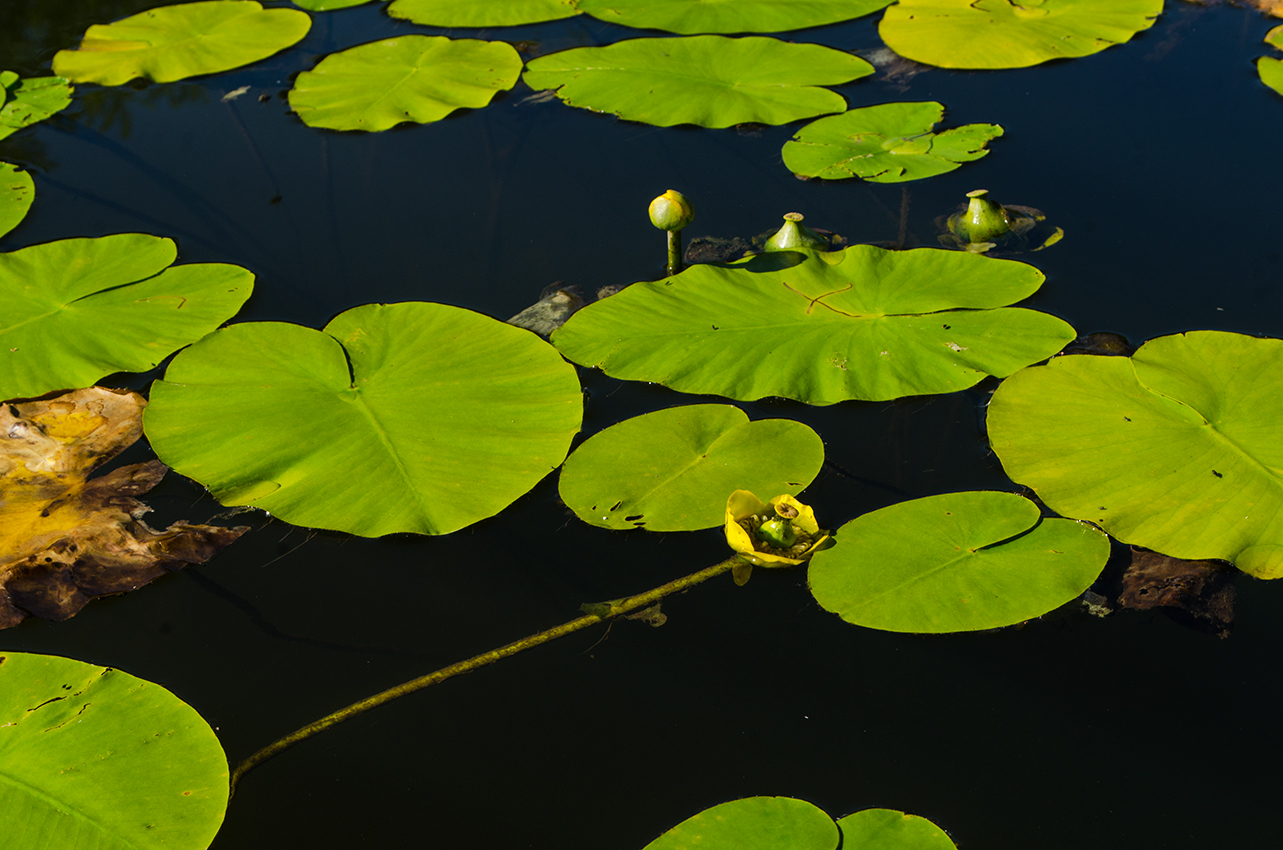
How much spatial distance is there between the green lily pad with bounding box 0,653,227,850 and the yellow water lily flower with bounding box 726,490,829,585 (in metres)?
1.08

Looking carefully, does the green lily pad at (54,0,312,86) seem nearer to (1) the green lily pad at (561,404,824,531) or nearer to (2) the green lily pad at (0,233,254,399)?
(2) the green lily pad at (0,233,254,399)

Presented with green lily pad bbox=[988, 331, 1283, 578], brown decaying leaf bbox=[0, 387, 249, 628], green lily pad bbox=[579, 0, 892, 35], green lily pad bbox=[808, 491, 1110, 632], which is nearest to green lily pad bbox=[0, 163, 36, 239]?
brown decaying leaf bbox=[0, 387, 249, 628]

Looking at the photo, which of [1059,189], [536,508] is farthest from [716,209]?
[536,508]

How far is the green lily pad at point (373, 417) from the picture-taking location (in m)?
2.10

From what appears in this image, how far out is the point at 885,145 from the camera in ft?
11.1

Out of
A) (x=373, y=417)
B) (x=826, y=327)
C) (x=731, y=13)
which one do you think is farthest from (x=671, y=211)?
(x=731, y=13)

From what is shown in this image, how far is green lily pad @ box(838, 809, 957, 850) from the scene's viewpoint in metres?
1.45

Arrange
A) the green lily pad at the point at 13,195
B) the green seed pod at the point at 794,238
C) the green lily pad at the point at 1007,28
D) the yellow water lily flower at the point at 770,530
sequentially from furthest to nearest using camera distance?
the green lily pad at the point at 1007,28
the green lily pad at the point at 13,195
the green seed pod at the point at 794,238
the yellow water lily flower at the point at 770,530

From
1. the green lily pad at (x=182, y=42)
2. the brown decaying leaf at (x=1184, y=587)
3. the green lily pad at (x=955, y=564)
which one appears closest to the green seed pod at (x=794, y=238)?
the green lily pad at (x=955, y=564)

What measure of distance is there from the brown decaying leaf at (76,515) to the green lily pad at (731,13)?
303cm

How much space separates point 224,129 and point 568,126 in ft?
4.97

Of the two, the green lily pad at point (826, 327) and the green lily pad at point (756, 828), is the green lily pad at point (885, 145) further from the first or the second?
the green lily pad at point (756, 828)

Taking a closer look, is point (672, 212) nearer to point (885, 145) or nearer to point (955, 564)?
point (885, 145)

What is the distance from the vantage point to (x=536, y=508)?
84.4 inches
